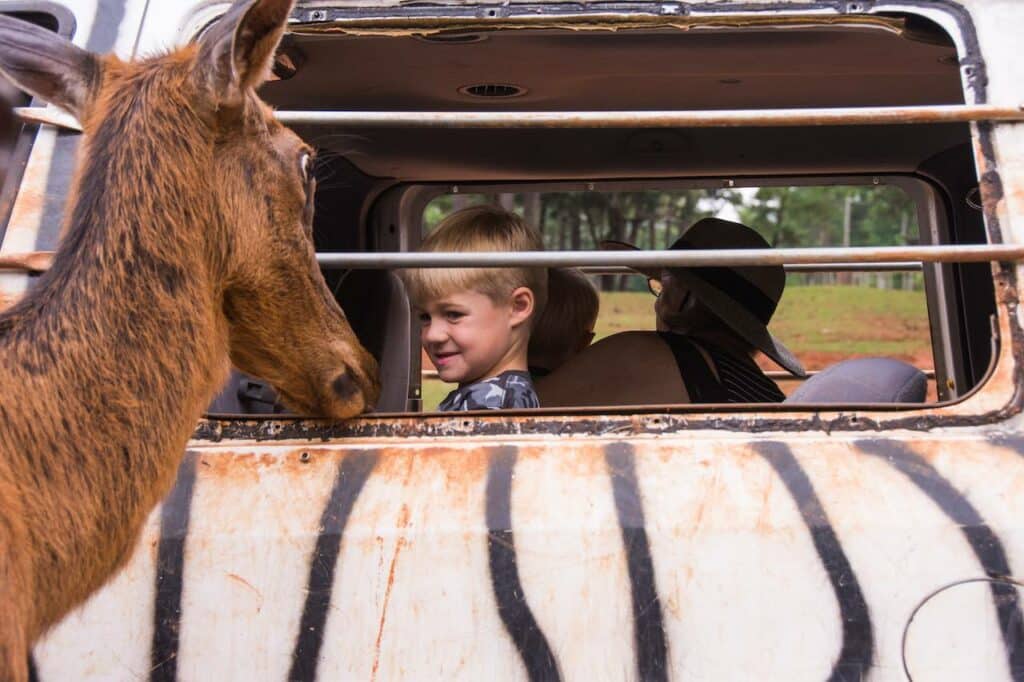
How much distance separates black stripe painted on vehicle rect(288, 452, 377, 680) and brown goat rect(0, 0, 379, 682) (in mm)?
188

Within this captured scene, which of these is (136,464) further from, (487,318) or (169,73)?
(487,318)

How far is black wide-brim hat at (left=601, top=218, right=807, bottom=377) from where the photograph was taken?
3.41 m

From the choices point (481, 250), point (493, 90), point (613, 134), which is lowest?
point (481, 250)

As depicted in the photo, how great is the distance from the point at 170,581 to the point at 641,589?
2.83 feet

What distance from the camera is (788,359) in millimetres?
3658

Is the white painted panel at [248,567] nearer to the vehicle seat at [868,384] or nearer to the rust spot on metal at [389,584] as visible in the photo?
the rust spot on metal at [389,584]

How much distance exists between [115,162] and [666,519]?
46.8 inches

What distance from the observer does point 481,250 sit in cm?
304

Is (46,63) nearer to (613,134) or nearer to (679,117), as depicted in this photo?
(679,117)

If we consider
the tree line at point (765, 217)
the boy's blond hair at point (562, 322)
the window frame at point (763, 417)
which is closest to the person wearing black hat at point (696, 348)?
the boy's blond hair at point (562, 322)

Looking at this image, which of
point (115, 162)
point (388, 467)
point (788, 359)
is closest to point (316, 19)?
point (115, 162)

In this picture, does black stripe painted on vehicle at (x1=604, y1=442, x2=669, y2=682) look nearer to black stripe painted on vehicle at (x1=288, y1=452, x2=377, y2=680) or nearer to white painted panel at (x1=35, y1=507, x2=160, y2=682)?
black stripe painted on vehicle at (x1=288, y1=452, x2=377, y2=680)

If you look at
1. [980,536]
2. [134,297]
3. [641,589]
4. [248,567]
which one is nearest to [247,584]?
[248,567]

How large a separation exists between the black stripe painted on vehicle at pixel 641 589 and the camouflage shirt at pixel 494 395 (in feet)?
2.43
